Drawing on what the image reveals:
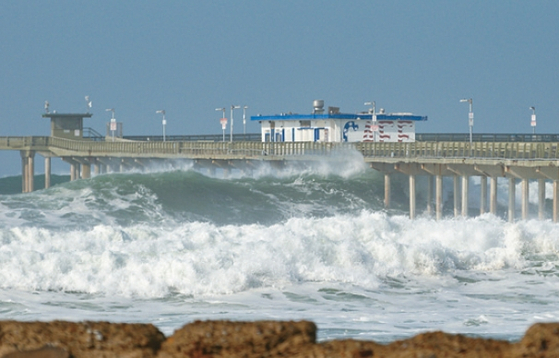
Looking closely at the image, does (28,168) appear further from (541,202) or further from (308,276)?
(308,276)

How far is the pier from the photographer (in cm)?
3988

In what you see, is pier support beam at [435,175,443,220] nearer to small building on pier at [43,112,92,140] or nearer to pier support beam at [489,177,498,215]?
pier support beam at [489,177,498,215]

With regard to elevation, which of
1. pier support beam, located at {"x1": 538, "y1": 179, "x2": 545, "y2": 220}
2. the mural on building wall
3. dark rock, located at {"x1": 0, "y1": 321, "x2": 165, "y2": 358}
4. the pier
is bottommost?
dark rock, located at {"x1": 0, "y1": 321, "x2": 165, "y2": 358}

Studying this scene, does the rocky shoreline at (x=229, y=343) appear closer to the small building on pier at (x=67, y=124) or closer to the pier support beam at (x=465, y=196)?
the pier support beam at (x=465, y=196)

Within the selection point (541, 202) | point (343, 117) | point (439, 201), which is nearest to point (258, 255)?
point (541, 202)

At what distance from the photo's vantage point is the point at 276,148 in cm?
5456

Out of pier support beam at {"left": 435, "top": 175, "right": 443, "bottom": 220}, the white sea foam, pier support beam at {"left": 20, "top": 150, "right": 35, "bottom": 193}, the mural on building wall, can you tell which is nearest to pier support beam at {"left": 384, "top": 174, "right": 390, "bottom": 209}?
pier support beam at {"left": 435, "top": 175, "right": 443, "bottom": 220}

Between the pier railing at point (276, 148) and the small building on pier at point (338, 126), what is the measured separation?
381cm

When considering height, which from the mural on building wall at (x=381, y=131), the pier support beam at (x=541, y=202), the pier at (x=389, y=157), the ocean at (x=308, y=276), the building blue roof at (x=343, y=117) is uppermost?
the building blue roof at (x=343, y=117)

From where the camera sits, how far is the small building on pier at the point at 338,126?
58125 millimetres

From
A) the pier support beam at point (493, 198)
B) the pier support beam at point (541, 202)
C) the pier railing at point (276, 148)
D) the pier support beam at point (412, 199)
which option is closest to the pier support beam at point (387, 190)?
the pier railing at point (276, 148)

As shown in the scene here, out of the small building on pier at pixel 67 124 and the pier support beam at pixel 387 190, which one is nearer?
the pier support beam at pixel 387 190

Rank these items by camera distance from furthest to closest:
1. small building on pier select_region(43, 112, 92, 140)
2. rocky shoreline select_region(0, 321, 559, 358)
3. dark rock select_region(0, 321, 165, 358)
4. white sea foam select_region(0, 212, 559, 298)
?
small building on pier select_region(43, 112, 92, 140) < white sea foam select_region(0, 212, 559, 298) < dark rock select_region(0, 321, 165, 358) < rocky shoreline select_region(0, 321, 559, 358)

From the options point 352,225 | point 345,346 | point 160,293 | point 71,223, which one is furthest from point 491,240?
point 345,346
